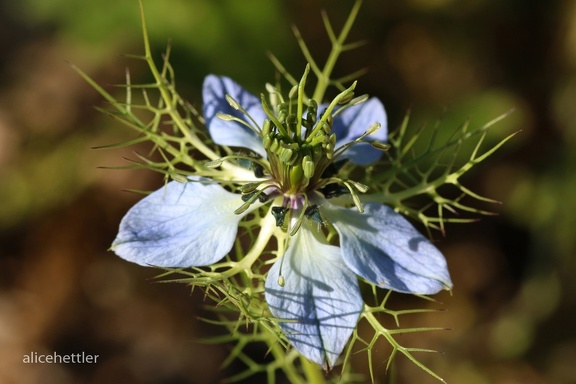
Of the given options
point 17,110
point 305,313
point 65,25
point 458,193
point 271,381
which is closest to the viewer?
point 305,313

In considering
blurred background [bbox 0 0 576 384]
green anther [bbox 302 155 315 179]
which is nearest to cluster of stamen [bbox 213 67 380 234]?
green anther [bbox 302 155 315 179]

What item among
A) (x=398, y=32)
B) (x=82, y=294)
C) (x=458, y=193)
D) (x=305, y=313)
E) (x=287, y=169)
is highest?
(x=287, y=169)

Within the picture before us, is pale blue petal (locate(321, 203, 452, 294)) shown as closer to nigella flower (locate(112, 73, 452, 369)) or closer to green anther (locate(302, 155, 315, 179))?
nigella flower (locate(112, 73, 452, 369))

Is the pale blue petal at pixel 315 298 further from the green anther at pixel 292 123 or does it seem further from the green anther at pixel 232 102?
the green anther at pixel 232 102

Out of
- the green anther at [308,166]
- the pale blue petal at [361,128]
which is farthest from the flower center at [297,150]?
the pale blue petal at [361,128]

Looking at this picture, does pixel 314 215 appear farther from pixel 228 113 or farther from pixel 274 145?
pixel 228 113

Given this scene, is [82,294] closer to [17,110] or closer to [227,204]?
[17,110]

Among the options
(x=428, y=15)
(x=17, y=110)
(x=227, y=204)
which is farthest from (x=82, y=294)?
(x=428, y=15)
